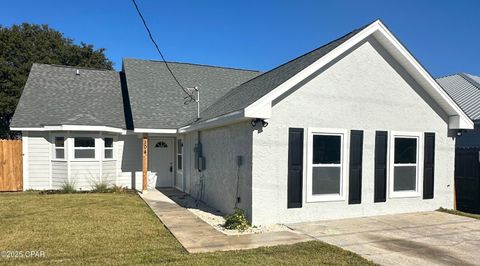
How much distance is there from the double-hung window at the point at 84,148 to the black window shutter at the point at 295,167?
9.99 meters

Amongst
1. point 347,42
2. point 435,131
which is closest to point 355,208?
point 435,131

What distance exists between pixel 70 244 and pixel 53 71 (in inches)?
582

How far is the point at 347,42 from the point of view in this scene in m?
9.19

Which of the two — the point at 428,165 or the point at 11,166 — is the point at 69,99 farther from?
the point at 428,165

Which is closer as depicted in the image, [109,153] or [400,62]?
[400,62]

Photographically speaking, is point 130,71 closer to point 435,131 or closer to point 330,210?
point 330,210

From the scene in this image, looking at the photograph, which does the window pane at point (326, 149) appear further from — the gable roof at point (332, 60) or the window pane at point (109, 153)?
the window pane at point (109, 153)

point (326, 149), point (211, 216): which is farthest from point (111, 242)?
point (326, 149)

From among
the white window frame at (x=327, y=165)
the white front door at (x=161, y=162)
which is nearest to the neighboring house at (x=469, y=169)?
the white window frame at (x=327, y=165)

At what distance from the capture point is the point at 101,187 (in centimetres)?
1488

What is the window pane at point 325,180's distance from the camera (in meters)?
9.22

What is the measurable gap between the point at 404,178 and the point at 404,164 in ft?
1.36

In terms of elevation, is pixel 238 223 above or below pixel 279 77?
below

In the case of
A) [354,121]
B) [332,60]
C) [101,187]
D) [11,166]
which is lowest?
[101,187]
